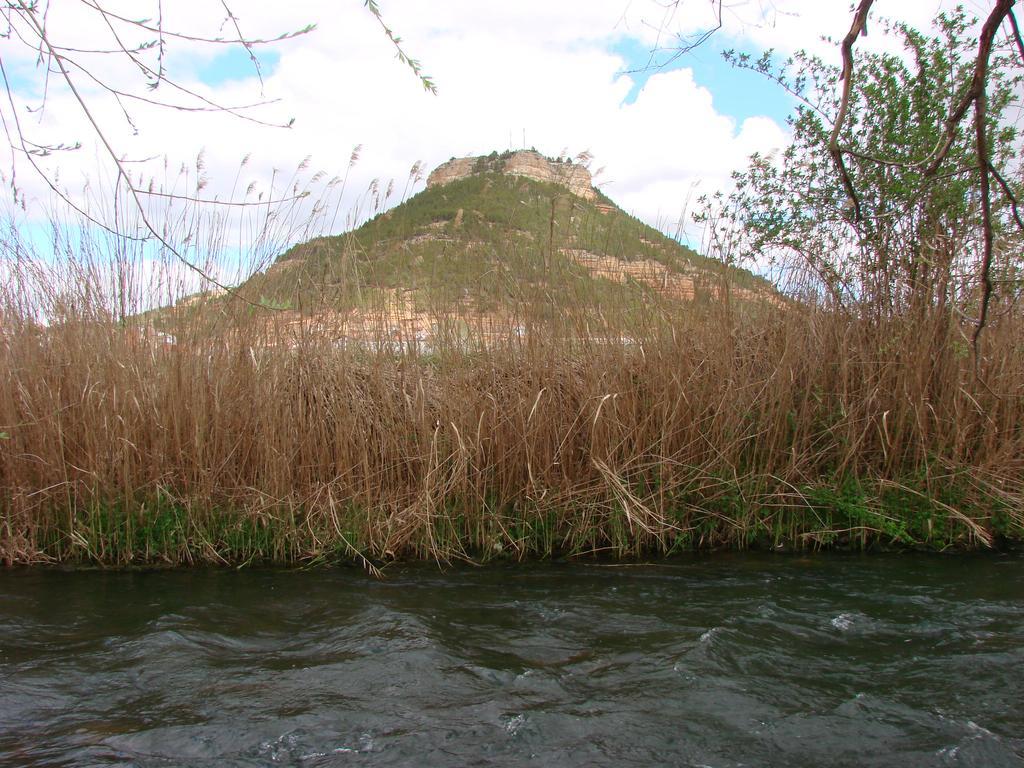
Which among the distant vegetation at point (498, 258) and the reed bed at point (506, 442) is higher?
the distant vegetation at point (498, 258)

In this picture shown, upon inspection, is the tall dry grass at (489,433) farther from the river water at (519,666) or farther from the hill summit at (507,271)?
the river water at (519,666)

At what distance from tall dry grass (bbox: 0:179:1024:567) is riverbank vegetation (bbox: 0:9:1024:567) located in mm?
18

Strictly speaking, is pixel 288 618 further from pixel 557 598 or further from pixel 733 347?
pixel 733 347

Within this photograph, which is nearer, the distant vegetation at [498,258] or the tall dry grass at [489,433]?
the tall dry grass at [489,433]

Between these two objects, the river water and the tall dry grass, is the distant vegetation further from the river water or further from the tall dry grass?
the river water

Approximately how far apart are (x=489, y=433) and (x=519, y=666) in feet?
6.07

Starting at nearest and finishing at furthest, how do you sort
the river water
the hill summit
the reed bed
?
the river water < the reed bed < the hill summit

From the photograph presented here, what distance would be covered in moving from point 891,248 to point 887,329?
574mm

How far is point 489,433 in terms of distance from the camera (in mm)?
4820

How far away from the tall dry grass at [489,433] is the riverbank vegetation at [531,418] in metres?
0.02

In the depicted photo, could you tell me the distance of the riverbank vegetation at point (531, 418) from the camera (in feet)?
15.3

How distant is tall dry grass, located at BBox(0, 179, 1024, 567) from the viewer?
4.67 m

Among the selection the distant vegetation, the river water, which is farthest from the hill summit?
the river water

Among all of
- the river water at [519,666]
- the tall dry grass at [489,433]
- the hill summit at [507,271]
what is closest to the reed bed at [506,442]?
the tall dry grass at [489,433]
